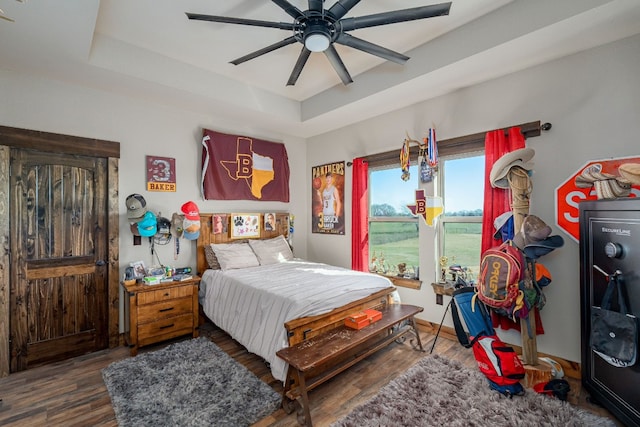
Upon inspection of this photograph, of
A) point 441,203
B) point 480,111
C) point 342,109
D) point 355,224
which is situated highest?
point 342,109

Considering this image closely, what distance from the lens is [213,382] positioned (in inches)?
88.8

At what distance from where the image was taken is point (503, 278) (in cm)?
217

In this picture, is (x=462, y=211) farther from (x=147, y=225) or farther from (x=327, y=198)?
(x=147, y=225)

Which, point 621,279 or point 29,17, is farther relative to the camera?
point 29,17

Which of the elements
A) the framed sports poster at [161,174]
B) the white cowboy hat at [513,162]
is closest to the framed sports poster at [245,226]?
the framed sports poster at [161,174]

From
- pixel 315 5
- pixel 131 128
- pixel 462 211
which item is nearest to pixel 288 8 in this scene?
pixel 315 5

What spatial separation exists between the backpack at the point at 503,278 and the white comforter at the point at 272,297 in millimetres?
974

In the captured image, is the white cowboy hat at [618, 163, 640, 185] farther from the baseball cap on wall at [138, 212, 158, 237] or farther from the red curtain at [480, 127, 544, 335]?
the baseball cap on wall at [138, 212, 158, 237]

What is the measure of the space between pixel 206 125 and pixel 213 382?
2.95 m

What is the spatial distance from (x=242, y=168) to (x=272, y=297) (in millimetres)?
2194

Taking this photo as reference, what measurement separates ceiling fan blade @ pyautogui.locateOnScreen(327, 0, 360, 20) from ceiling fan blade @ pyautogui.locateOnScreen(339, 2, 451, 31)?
46 mm

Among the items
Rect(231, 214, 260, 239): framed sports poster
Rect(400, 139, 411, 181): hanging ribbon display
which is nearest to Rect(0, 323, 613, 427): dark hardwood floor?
Rect(231, 214, 260, 239): framed sports poster

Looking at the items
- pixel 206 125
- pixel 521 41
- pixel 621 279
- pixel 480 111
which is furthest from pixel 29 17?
pixel 621 279

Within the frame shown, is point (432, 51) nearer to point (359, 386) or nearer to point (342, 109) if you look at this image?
point (342, 109)
